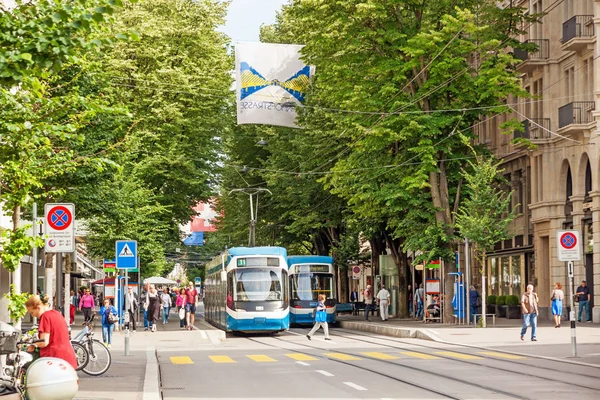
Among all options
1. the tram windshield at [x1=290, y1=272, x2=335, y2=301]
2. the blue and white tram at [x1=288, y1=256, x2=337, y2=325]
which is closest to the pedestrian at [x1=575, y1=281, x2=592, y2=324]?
the blue and white tram at [x1=288, y1=256, x2=337, y2=325]

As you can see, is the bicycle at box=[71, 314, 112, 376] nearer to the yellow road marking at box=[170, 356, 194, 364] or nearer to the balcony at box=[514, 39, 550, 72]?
the yellow road marking at box=[170, 356, 194, 364]

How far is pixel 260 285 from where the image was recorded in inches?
1665

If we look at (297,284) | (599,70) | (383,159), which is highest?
(599,70)

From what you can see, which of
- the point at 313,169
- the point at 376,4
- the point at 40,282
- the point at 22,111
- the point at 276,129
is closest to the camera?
the point at 22,111

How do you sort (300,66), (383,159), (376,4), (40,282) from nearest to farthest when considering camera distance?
(376,4)
(383,159)
(300,66)
(40,282)

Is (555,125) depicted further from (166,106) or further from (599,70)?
(166,106)

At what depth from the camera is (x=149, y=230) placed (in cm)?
4828

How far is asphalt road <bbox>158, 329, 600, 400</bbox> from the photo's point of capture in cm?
1755

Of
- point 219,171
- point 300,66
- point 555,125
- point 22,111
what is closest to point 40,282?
point 219,171

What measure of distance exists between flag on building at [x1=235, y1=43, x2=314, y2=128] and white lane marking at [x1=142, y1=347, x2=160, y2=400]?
2064 cm

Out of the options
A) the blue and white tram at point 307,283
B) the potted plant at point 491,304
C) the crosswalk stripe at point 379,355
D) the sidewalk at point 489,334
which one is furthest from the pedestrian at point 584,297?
the crosswalk stripe at point 379,355

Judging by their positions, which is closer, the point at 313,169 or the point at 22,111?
the point at 22,111

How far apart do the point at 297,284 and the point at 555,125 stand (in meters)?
13.0

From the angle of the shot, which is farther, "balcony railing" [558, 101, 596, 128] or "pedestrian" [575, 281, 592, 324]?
"balcony railing" [558, 101, 596, 128]
